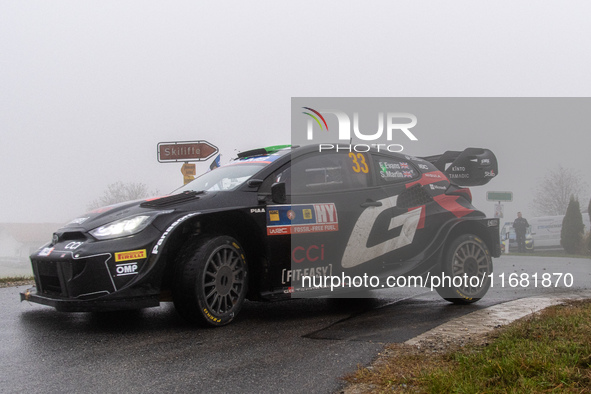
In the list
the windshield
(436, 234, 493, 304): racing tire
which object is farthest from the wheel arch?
(436, 234, 493, 304): racing tire

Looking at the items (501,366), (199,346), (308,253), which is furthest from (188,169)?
(501,366)

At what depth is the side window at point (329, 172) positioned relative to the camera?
586 centimetres

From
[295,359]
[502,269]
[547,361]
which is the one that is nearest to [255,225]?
[295,359]

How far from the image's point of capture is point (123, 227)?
4.84m

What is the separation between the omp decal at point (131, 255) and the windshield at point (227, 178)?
3.71 feet

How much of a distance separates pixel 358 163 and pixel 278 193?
1.24 metres

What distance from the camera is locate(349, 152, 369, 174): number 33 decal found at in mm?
6246

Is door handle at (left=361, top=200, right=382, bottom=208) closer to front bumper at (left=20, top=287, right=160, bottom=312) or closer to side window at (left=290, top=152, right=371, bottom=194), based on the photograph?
side window at (left=290, top=152, right=371, bottom=194)

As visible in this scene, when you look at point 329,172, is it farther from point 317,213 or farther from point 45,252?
point 45,252

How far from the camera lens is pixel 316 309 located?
21.1 feet

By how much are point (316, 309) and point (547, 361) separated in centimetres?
345

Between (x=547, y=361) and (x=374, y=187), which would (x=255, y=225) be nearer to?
(x=374, y=187)

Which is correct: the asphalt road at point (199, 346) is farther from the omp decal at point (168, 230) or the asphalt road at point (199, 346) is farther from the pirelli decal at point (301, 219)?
the pirelli decal at point (301, 219)

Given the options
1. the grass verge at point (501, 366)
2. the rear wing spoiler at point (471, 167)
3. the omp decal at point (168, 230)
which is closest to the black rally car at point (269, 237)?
the omp decal at point (168, 230)
